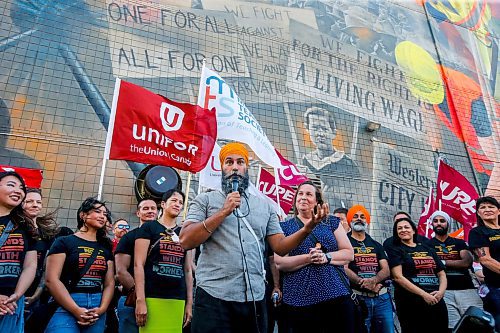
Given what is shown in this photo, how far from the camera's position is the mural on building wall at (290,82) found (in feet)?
17.2

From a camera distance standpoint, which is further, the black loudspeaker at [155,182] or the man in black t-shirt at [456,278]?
the black loudspeaker at [155,182]

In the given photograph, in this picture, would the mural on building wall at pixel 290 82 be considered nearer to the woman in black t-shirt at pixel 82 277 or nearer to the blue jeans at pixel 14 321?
the woman in black t-shirt at pixel 82 277

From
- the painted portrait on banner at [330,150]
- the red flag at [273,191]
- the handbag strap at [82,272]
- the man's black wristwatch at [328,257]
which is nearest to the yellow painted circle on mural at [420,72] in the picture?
the painted portrait on banner at [330,150]

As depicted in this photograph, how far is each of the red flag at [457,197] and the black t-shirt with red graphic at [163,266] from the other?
3.35 meters

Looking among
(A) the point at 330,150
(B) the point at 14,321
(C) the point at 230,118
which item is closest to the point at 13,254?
(B) the point at 14,321

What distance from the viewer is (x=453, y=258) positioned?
349cm

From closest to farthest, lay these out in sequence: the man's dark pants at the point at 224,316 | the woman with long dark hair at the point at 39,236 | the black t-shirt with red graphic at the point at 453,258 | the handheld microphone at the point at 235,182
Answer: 1. the man's dark pants at the point at 224,316
2. the handheld microphone at the point at 235,182
3. the woman with long dark hair at the point at 39,236
4. the black t-shirt with red graphic at the point at 453,258

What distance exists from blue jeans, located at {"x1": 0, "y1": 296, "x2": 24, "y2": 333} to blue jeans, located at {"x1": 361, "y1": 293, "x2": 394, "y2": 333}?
247 centimetres

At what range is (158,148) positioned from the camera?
356 centimetres

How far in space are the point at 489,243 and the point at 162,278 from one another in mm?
2400

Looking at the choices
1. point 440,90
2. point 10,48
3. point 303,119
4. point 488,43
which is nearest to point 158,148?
point 10,48

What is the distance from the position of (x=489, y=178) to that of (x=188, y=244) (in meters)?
8.30

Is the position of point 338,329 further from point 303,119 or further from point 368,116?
point 368,116

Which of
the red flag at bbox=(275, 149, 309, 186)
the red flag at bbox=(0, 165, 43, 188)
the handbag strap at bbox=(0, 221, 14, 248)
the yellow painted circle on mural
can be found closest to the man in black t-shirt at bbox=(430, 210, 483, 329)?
the red flag at bbox=(275, 149, 309, 186)
